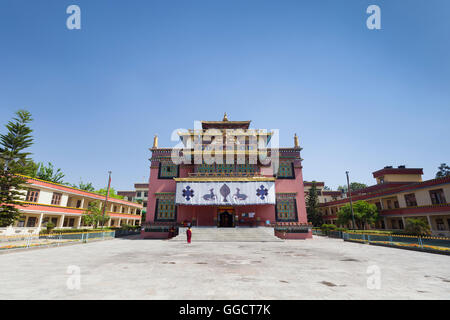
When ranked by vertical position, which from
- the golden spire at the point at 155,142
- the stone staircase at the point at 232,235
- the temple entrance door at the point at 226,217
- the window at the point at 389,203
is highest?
the golden spire at the point at 155,142

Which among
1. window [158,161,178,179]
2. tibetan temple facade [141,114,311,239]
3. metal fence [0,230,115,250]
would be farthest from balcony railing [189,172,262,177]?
metal fence [0,230,115,250]

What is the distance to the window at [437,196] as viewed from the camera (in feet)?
78.1

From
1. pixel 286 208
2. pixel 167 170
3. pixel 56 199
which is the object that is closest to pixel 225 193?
pixel 286 208

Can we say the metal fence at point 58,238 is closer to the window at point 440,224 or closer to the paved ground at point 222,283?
the paved ground at point 222,283

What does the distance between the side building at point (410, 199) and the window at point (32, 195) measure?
159 ft

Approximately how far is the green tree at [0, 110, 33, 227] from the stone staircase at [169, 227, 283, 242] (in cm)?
1647

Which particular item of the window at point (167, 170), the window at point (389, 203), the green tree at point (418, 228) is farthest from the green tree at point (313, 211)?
the window at point (167, 170)

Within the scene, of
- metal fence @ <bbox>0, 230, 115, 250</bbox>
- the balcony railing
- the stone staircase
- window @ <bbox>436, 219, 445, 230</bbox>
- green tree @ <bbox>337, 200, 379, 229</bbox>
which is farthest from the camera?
green tree @ <bbox>337, 200, 379, 229</bbox>

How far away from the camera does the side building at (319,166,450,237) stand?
23.8 m

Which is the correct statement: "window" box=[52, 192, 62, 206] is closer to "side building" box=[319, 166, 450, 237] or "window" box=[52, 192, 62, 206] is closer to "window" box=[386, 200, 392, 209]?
"side building" box=[319, 166, 450, 237]

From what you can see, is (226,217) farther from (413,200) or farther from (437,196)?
(437,196)

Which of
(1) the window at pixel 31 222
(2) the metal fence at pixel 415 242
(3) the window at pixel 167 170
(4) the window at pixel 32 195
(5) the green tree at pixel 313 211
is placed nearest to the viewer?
(2) the metal fence at pixel 415 242
